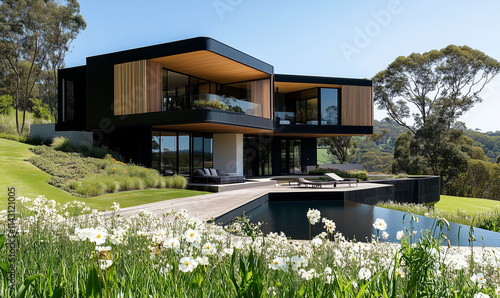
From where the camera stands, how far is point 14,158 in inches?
617

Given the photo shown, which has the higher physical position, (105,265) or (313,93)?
(313,93)

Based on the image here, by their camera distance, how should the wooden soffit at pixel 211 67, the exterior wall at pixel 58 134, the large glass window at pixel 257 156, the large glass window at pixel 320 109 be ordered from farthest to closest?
the large glass window at pixel 320 109 → the large glass window at pixel 257 156 → the exterior wall at pixel 58 134 → the wooden soffit at pixel 211 67

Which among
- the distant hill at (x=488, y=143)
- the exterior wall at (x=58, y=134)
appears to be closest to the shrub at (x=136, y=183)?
the exterior wall at (x=58, y=134)

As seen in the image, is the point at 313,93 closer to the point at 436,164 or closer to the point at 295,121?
the point at 295,121

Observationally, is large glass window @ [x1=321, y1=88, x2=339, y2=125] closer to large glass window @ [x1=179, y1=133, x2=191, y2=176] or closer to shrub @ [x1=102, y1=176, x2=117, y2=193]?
large glass window @ [x1=179, y1=133, x2=191, y2=176]

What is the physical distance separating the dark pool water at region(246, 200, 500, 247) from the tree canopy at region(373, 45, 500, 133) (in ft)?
88.0

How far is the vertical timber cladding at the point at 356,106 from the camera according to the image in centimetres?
2636

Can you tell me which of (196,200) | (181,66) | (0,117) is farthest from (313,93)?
(0,117)

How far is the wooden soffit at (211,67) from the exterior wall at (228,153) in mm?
3816

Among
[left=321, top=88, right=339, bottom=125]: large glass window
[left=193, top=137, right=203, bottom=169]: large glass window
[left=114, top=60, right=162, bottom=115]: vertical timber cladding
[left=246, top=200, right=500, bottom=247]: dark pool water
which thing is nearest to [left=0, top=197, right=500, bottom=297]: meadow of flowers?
[left=246, top=200, right=500, bottom=247]: dark pool water

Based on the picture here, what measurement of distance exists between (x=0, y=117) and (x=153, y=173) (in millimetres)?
25351

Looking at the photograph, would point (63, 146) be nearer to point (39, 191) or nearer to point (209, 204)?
point (39, 191)

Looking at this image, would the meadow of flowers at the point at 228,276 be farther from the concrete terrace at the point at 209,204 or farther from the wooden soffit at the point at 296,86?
the wooden soffit at the point at 296,86

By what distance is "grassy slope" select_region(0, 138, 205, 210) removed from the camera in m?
10.9
